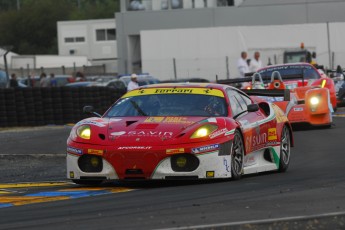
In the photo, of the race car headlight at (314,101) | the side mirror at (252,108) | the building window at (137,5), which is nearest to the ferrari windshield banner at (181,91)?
the side mirror at (252,108)

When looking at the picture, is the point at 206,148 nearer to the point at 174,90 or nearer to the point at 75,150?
the point at 75,150

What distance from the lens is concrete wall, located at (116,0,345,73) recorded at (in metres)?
55.6

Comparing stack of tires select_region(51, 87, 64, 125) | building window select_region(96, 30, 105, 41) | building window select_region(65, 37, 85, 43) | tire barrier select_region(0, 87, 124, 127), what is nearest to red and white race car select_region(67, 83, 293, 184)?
tire barrier select_region(0, 87, 124, 127)

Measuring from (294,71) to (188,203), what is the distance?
1457 centimetres

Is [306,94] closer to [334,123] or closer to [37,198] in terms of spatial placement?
[334,123]

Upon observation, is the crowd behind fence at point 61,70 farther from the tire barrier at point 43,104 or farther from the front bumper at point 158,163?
the front bumper at point 158,163

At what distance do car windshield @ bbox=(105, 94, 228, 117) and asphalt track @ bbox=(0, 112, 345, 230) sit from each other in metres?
0.85

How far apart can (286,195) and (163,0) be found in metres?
50.6

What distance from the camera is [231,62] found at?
162 ft

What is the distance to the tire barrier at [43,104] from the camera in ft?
81.7

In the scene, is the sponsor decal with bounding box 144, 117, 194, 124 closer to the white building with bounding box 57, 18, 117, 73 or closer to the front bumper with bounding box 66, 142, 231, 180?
the front bumper with bounding box 66, 142, 231, 180

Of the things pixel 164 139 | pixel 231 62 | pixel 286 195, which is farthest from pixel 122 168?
pixel 231 62

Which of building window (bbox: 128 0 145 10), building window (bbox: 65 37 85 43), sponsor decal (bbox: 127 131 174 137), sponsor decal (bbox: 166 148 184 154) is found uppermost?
building window (bbox: 128 0 145 10)

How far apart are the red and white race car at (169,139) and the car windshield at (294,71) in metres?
11.1
